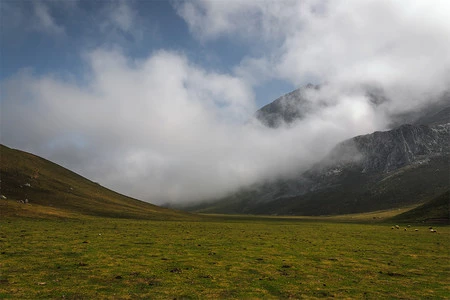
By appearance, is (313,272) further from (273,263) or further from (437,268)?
(437,268)

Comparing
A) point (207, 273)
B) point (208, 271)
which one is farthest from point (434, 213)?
point (207, 273)

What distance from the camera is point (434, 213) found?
415 ft

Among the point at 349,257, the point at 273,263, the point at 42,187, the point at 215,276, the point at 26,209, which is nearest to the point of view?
the point at 215,276

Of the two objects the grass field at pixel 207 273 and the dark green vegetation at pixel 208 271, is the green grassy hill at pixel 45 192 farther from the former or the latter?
the grass field at pixel 207 273

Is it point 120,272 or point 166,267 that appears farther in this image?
point 166,267

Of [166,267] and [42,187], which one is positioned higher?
[42,187]

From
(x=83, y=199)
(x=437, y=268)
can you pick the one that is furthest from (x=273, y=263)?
(x=83, y=199)

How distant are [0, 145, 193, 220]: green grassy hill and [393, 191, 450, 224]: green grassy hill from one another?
112 metres

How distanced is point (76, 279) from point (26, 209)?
3421 inches

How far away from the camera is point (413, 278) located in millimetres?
26062

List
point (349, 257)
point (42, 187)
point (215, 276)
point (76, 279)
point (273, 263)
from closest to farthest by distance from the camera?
point (76, 279) → point (215, 276) → point (273, 263) → point (349, 257) → point (42, 187)

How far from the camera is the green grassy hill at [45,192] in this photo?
112 m

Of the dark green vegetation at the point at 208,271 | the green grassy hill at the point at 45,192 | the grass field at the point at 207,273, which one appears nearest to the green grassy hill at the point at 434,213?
the dark green vegetation at the point at 208,271

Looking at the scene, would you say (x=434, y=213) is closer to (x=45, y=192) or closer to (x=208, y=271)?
(x=208, y=271)
